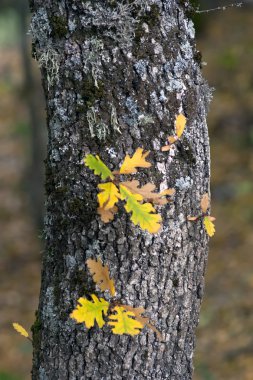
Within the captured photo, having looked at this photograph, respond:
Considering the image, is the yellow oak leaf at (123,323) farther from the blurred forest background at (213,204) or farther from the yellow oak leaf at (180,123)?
the blurred forest background at (213,204)

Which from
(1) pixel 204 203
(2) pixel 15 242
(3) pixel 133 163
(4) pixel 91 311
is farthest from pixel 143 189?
(2) pixel 15 242

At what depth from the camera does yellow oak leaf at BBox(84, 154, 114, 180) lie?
1.98m

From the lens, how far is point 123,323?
2127 mm

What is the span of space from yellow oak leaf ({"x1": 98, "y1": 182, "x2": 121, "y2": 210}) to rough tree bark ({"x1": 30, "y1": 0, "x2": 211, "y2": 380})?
10cm

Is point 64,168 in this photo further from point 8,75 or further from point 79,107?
point 8,75

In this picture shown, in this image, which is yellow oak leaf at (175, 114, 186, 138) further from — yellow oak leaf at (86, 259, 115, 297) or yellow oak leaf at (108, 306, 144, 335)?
yellow oak leaf at (108, 306, 144, 335)

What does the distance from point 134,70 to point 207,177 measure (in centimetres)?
51

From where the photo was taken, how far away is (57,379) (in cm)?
234

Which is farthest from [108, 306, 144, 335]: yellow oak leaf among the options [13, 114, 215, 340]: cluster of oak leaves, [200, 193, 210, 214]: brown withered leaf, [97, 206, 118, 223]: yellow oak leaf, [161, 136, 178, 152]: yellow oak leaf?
[161, 136, 178, 152]: yellow oak leaf

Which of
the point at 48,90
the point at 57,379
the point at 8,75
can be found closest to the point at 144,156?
the point at 48,90

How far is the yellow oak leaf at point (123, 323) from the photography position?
211 centimetres

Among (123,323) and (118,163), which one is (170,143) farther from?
(123,323)

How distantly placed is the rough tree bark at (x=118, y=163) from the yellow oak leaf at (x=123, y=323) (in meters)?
0.06

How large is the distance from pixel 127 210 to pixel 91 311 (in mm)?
416
